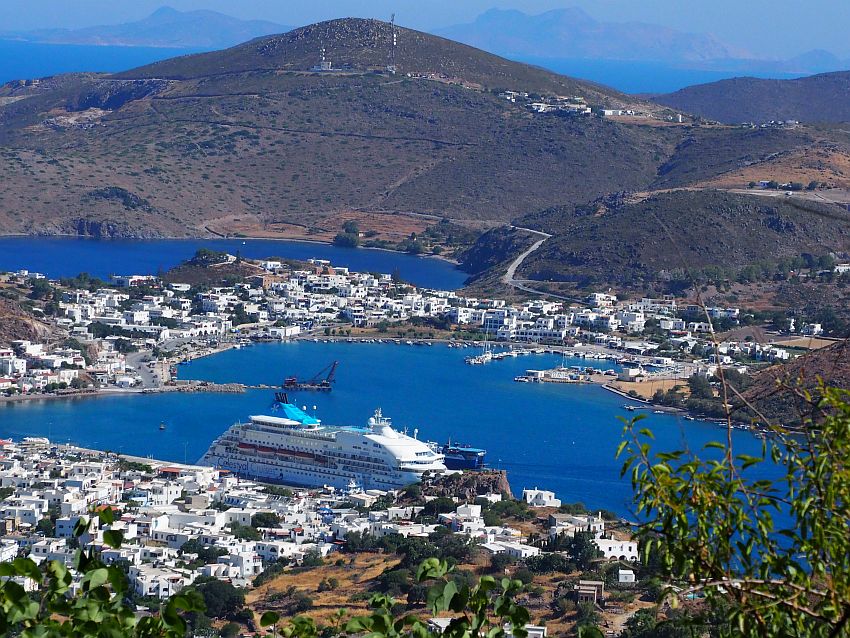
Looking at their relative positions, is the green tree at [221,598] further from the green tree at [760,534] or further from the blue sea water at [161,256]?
the blue sea water at [161,256]

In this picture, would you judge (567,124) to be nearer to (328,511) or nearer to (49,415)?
(49,415)

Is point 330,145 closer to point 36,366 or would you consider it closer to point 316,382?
point 36,366

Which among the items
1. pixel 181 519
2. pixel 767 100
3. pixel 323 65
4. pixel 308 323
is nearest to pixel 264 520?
pixel 181 519

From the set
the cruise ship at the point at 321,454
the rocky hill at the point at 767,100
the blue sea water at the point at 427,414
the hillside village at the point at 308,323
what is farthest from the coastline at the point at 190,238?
the rocky hill at the point at 767,100

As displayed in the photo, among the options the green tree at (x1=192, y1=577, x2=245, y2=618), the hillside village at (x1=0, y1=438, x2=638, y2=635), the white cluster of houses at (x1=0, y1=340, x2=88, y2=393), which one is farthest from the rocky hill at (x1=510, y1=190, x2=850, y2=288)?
the green tree at (x1=192, y1=577, x2=245, y2=618)

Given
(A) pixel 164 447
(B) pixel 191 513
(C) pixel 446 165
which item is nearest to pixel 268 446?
(A) pixel 164 447

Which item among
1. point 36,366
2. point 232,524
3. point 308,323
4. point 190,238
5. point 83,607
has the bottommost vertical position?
point 190,238
